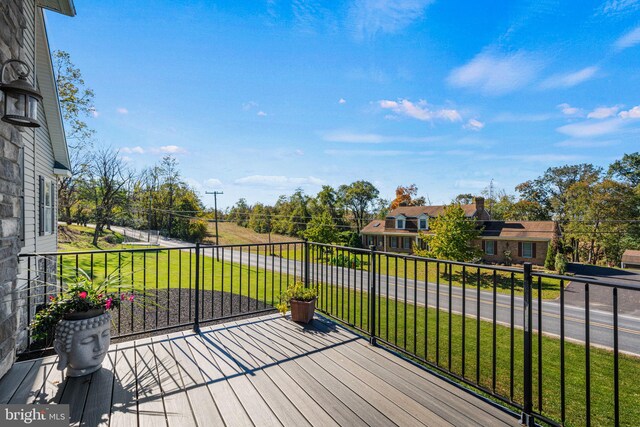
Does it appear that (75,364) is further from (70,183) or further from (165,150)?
(165,150)

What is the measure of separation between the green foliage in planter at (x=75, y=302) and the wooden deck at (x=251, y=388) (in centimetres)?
39

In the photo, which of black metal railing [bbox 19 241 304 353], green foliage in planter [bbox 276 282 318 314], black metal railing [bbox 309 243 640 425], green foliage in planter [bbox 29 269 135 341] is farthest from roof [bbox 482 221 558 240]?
green foliage in planter [bbox 29 269 135 341]

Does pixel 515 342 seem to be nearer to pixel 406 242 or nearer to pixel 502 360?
pixel 502 360

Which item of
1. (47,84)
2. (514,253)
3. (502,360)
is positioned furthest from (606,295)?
(47,84)

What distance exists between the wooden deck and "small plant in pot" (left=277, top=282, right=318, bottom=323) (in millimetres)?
519

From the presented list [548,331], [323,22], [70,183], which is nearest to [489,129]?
[548,331]

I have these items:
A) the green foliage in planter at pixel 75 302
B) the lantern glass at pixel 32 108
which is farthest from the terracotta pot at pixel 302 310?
the lantern glass at pixel 32 108

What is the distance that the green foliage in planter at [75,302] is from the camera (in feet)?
7.18

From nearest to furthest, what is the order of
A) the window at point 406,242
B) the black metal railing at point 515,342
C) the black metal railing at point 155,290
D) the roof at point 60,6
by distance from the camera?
the black metal railing at point 515,342
the black metal railing at point 155,290
the roof at point 60,6
the window at point 406,242

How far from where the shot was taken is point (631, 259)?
1998 cm

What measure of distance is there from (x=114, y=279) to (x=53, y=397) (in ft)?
2.79

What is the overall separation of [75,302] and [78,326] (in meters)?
0.20

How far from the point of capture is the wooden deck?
178 centimetres

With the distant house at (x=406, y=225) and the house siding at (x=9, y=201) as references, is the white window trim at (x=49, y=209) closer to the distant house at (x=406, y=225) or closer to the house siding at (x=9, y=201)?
the house siding at (x=9, y=201)
